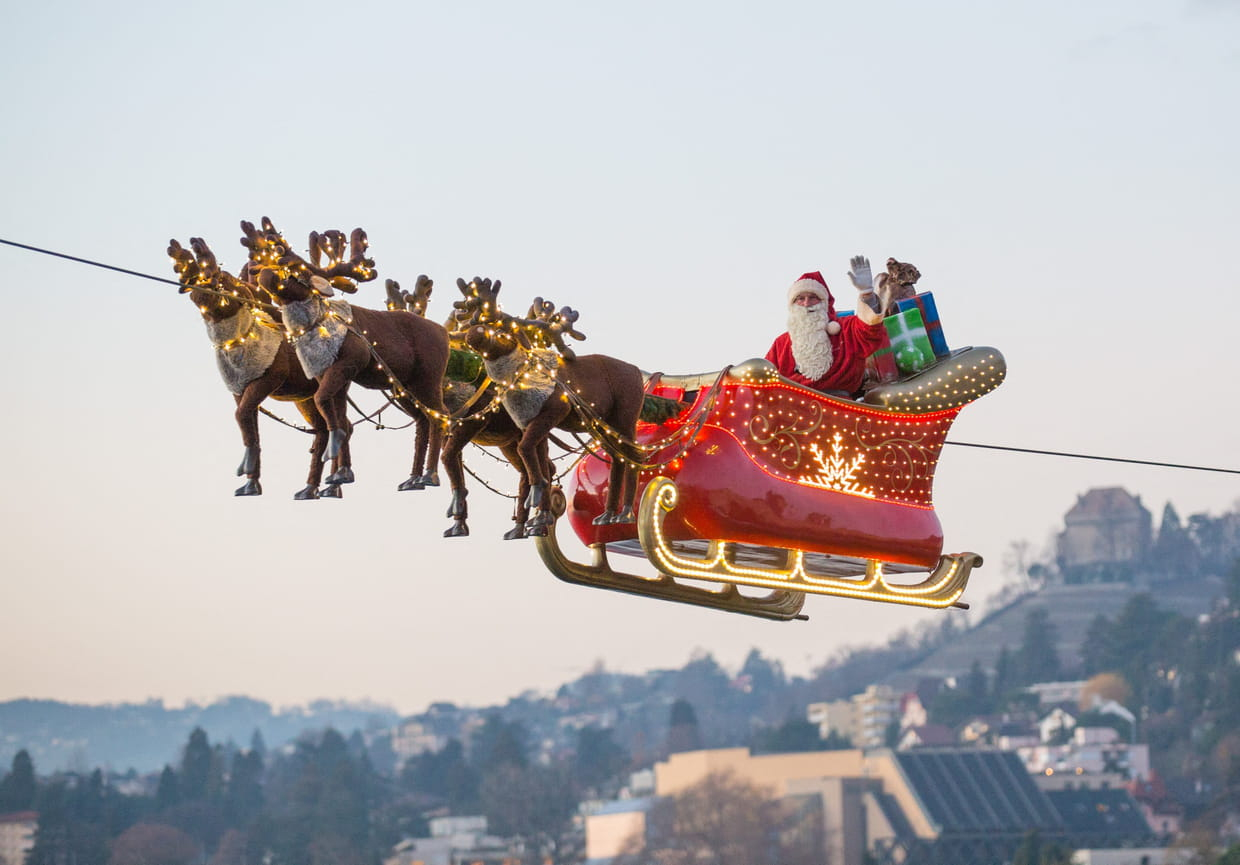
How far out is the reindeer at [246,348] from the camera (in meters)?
10.5

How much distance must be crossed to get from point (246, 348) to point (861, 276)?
186 inches

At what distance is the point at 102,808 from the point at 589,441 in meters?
108

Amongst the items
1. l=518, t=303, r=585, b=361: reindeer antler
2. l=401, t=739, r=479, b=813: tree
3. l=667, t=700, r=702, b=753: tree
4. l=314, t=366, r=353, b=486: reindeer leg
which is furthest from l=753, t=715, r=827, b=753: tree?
l=314, t=366, r=353, b=486: reindeer leg

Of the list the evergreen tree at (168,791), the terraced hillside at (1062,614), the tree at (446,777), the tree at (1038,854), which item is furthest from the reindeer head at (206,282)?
the terraced hillside at (1062,614)

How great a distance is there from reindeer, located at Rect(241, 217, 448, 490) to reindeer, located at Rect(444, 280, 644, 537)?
1.01ft

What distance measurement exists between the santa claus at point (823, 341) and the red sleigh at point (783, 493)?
10.1 inches

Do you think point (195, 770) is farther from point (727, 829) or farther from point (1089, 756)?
point (1089, 756)

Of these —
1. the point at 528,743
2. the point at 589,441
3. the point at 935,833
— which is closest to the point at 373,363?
the point at 589,441

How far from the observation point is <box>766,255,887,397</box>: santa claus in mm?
13695

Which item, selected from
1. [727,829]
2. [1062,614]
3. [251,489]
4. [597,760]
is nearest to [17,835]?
[727,829]

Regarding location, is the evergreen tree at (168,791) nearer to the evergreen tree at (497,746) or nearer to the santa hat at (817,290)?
the evergreen tree at (497,746)

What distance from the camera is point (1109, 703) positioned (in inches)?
5969

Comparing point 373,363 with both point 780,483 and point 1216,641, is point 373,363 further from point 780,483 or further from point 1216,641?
point 1216,641

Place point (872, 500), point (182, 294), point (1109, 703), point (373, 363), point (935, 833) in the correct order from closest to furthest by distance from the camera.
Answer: point (182, 294), point (373, 363), point (872, 500), point (935, 833), point (1109, 703)
